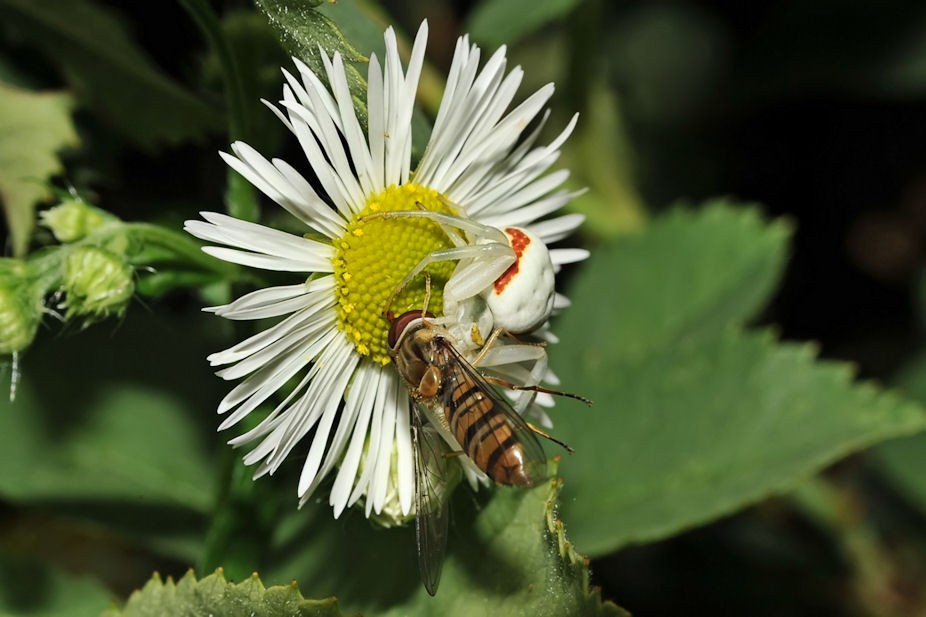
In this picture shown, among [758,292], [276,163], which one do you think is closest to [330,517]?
[276,163]

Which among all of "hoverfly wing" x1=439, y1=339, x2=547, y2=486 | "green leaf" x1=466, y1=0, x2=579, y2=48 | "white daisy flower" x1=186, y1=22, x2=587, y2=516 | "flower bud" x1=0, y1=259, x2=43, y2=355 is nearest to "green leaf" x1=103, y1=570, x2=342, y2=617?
"white daisy flower" x1=186, y1=22, x2=587, y2=516

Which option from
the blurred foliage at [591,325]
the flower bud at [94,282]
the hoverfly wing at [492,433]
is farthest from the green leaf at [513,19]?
the flower bud at [94,282]

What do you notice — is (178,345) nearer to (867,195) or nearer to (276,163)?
(276,163)

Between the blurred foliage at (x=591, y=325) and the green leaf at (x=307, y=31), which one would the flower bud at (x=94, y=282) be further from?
the green leaf at (x=307, y=31)

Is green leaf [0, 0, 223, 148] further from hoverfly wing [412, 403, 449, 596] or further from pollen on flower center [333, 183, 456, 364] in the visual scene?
hoverfly wing [412, 403, 449, 596]

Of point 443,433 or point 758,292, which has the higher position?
point 443,433

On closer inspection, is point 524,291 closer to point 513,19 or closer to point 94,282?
point 94,282
